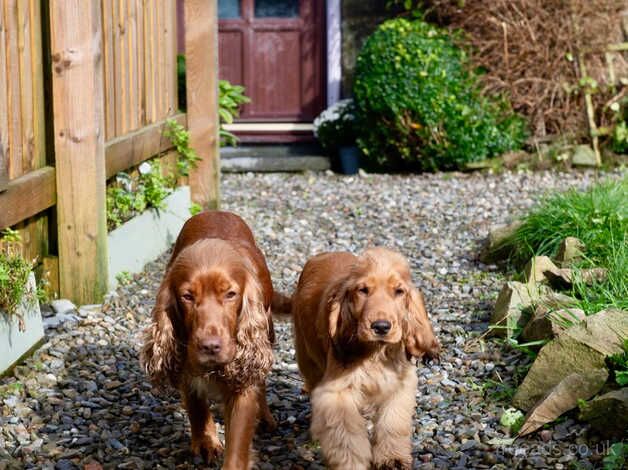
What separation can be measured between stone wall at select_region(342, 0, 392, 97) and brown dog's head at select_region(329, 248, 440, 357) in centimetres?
875

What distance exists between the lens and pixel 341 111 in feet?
39.5

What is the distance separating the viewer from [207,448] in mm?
4117

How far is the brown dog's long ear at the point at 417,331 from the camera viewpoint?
12.7 ft

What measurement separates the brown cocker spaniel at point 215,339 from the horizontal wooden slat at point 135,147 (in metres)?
2.83

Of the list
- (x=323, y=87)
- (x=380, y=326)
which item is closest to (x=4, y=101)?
(x=380, y=326)

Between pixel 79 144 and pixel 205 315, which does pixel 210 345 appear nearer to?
pixel 205 315

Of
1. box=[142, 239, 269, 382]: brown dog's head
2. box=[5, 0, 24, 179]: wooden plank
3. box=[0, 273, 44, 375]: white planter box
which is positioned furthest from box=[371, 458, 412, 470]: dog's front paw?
box=[5, 0, 24, 179]: wooden plank

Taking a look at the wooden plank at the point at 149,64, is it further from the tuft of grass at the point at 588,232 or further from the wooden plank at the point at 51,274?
the tuft of grass at the point at 588,232

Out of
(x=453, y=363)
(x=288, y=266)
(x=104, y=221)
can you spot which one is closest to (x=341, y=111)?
(x=288, y=266)

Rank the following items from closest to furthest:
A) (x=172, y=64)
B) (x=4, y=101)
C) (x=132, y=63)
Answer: (x=4, y=101) → (x=132, y=63) → (x=172, y=64)

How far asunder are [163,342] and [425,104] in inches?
296

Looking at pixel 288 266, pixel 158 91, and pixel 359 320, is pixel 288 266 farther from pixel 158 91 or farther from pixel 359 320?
pixel 359 320

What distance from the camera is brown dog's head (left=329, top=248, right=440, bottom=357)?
3648 mm

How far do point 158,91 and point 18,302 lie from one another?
3475 mm
